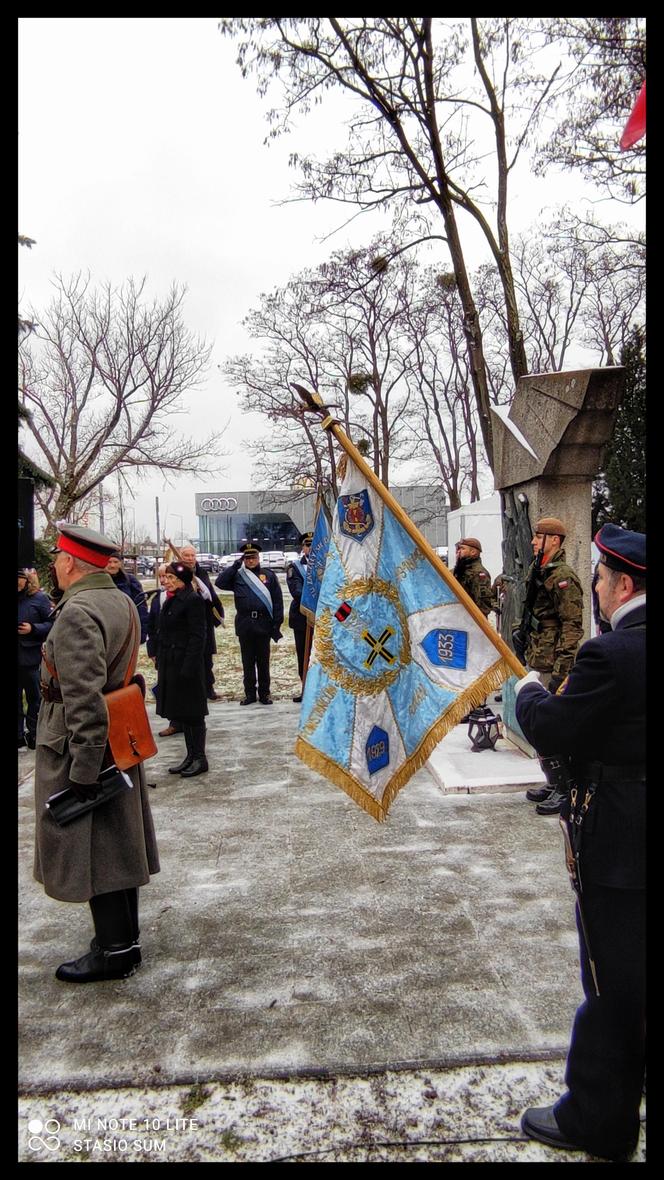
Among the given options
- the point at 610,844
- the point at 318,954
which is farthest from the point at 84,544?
the point at 610,844

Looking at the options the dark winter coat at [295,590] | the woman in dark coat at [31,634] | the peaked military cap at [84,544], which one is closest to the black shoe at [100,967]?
the peaked military cap at [84,544]

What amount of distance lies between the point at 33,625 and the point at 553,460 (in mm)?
5234

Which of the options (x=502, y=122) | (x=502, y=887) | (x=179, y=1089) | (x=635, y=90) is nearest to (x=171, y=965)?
(x=179, y=1089)

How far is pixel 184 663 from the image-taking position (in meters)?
6.51

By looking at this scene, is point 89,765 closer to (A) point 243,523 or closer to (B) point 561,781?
(B) point 561,781

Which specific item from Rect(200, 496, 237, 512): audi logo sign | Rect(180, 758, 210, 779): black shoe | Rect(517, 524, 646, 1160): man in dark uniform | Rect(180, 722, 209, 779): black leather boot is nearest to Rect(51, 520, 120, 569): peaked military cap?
Rect(517, 524, 646, 1160): man in dark uniform

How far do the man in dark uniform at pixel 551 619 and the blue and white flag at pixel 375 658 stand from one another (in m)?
2.42

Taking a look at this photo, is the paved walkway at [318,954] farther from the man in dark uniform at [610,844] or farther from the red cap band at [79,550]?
the red cap band at [79,550]

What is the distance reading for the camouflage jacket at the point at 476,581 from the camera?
7867 millimetres

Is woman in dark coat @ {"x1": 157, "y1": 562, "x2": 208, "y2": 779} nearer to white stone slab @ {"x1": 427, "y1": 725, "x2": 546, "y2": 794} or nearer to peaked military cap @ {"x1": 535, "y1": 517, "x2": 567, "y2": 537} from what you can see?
white stone slab @ {"x1": 427, "y1": 725, "x2": 546, "y2": 794}

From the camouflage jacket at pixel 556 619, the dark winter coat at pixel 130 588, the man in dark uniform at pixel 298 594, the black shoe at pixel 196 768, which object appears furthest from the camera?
the man in dark uniform at pixel 298 594

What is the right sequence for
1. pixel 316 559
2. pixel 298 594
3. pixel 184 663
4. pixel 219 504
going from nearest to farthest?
pixel 184 663
pixel 316 559
pixel 298 594
pixel 219 504

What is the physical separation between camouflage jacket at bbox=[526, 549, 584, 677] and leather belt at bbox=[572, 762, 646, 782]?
10.2 ft
